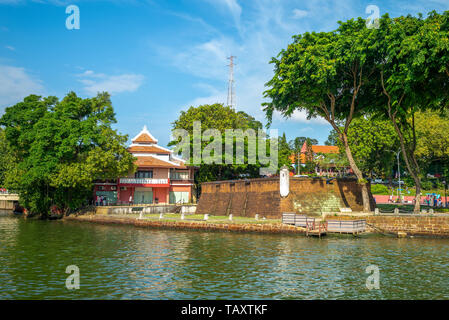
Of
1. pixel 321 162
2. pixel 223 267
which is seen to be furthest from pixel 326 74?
pixel 321 162

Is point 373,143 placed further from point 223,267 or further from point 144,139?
point 223,267

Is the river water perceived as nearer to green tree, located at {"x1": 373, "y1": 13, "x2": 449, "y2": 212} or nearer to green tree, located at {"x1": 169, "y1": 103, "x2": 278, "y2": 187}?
green tree, located at {"x1": 373, "y1": 13, "x2": 449, "y2": 212}

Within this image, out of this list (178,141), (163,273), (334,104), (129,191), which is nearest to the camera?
(163,273)

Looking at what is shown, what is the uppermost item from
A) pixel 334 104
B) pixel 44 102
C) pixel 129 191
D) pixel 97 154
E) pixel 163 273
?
pixel 44 102

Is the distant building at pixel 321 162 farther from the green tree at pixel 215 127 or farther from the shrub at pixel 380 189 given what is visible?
the green tree at pixel 215 127

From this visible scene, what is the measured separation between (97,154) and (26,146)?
10.3 meters

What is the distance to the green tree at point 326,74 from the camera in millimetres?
34125

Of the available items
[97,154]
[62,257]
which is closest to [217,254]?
[62,257]

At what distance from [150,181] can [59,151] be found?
659 inches

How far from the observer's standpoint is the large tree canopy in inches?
1902

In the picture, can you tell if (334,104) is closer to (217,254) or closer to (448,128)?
(217,254)

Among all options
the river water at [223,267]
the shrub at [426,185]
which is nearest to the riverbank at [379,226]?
the river water at [223,267]

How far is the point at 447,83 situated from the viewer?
33688mm

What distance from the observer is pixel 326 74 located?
3400cm
